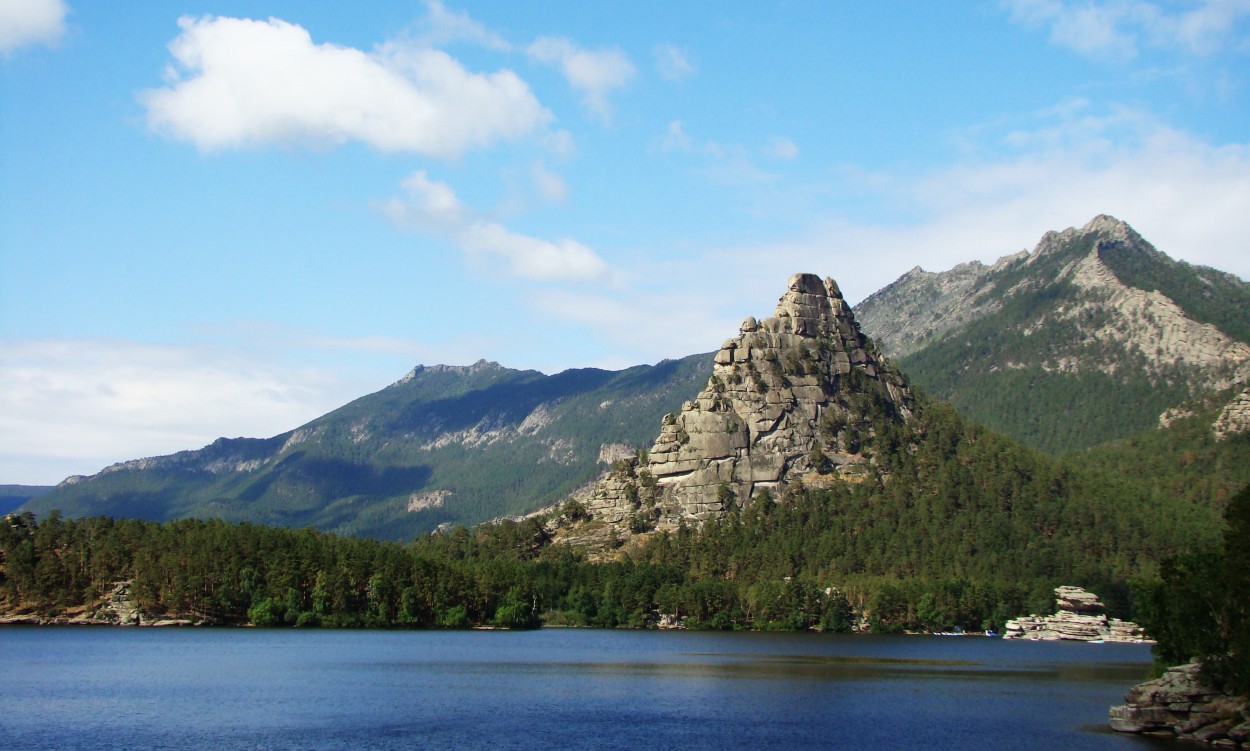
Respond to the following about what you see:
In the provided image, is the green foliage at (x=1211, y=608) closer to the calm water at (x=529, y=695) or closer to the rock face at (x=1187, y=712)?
the rock face at (x=1187, y=712)

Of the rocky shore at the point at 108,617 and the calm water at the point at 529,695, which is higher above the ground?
the rocky shore at the point at 108,617

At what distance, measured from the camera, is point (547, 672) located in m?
133

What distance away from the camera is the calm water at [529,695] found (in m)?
86.2

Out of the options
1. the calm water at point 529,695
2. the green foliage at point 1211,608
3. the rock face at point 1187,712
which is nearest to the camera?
the rock face at point 1187,712

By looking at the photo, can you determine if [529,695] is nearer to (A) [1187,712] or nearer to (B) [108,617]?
(A) [1187,712]

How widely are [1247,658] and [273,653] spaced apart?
10410cm

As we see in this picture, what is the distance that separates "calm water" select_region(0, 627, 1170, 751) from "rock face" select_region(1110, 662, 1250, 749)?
7.92ft

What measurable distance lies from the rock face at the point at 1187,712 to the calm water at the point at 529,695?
2.41m

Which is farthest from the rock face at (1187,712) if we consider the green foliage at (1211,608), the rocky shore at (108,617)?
the rocky shore at (108,617)

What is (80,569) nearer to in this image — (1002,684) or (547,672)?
(547,672)

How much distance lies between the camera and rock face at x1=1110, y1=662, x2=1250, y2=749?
81.7 m

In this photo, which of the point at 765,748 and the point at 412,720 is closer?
the point at 765,748

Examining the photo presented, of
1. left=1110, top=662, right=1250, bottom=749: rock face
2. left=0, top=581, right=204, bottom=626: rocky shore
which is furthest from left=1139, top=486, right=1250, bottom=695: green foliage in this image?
left=0, top=581, right=204, bottom=626: rocky shore

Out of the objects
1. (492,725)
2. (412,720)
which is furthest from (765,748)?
(412,720)
